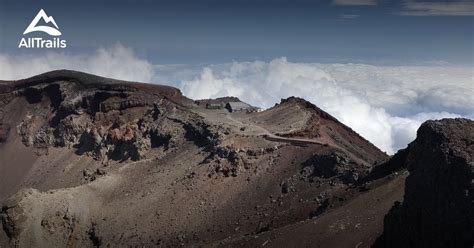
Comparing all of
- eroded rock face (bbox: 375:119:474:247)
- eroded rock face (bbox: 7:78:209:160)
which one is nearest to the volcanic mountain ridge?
eroded rock face (bbox: 7:78:209:160)

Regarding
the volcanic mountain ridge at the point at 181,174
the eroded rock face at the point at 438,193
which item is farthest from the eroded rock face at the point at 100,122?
the eroded rock face at the point at 438,193

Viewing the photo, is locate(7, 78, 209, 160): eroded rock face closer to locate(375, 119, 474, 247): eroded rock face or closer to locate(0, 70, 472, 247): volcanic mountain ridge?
locate(0, 70, 472, 247): volcanic mountain ridge

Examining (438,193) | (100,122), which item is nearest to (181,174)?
(100,122)

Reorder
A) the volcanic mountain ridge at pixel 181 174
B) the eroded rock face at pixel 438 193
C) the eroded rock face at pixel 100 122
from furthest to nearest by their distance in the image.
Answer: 1. the eroded rock face at pixel 100 122
2. the volcanic mountain ridge at pixel 181 174
3. the eroded rock face at pixel 438 193

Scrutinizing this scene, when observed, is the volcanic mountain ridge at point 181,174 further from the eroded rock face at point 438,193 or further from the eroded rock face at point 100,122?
the eroded rock face at point 438,193

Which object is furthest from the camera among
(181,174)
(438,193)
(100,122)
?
(100,122)

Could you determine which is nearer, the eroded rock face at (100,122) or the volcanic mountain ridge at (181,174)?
the volcanic mountain ridge at (181,174)

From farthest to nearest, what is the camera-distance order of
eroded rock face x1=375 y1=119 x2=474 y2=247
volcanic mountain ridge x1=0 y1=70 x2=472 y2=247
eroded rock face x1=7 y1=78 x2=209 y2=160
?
eroded rock face x1=7 y1=78 x2=209 y2=160
volcanic mountain ridge x1=0 y1=70 x2=472 y2=247
eroded rock face x1=375 y1=119 x2=474 y2=247

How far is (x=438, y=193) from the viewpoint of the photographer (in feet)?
91.4

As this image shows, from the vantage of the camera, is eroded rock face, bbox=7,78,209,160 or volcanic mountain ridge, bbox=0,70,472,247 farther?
eroded rock face, bbox=7,78,209,160

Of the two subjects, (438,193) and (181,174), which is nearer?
(438,193)

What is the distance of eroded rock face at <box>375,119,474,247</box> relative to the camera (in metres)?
26.0

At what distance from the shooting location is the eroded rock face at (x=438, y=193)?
25953 millimetres

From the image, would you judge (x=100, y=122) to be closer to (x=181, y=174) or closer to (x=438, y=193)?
(x=181, y=174)
